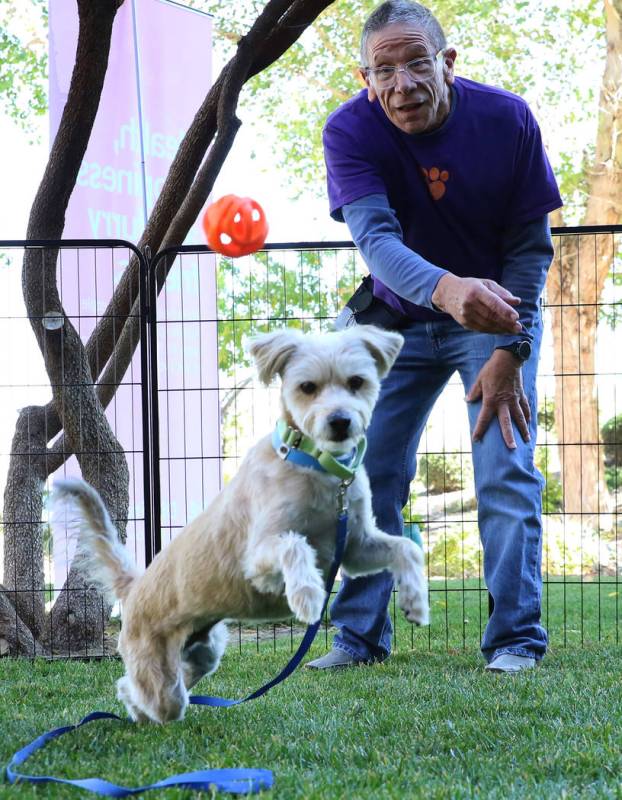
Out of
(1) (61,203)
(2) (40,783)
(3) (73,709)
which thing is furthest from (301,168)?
(2) (40,783)

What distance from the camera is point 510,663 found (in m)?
3.99

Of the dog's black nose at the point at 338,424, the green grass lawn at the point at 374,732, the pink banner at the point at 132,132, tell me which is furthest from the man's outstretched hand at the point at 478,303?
the pink banner at the point at 132,132

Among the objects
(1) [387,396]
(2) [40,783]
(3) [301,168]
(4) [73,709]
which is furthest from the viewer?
(3) [301,168]

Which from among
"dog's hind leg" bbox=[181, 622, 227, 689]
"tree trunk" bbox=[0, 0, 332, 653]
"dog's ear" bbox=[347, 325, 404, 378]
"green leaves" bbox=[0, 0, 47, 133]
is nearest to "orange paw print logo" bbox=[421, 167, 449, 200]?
"dog's ear" bbox=[347, 325, 404, 378]

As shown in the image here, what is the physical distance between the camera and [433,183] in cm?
390

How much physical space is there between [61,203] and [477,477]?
2.90 meters

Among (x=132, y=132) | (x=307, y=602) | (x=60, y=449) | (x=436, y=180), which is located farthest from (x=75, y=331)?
(x=307, y=602)

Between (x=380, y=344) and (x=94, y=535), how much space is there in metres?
1.19

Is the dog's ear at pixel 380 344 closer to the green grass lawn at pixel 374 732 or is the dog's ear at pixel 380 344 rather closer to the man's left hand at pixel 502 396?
the man's left hand at pixel 502 396

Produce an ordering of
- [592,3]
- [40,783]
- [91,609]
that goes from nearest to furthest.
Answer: [40,783] → [91,609] → [592,3]

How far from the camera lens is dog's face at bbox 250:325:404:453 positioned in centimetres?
293

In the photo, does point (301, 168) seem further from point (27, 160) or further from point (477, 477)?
point (477, 477)

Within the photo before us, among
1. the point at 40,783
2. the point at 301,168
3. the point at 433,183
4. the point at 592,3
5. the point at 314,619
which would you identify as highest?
the point at 592,3

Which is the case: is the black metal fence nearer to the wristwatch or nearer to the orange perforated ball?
the orange perforated ball
